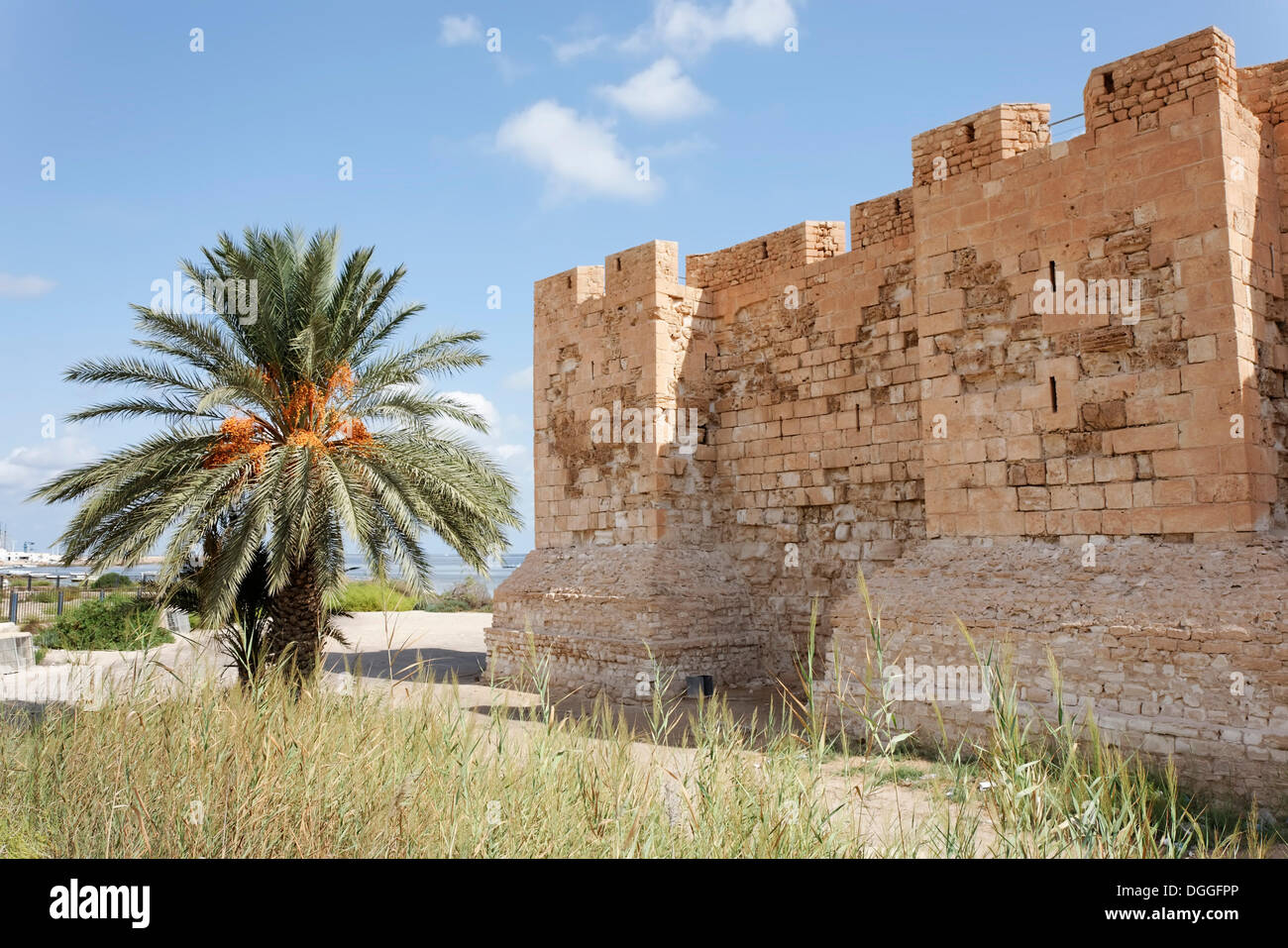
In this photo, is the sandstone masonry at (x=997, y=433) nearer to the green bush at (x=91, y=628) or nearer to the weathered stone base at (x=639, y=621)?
the weathered stone base at (x=639, y=621)

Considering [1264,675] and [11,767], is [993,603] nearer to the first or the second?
[1264,675]

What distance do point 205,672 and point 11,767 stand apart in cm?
93

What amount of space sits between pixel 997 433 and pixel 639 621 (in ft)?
14.4

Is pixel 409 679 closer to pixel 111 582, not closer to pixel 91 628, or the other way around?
pixel 91 628

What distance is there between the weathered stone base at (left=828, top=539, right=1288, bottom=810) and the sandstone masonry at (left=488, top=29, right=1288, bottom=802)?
0.06 feet

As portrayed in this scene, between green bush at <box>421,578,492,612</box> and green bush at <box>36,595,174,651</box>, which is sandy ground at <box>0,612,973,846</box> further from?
green bush at <box>421,578,492,612</box>

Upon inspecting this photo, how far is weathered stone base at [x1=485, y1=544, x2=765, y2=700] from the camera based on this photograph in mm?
10172

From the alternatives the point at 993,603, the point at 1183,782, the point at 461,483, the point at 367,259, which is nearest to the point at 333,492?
the point at 461,483

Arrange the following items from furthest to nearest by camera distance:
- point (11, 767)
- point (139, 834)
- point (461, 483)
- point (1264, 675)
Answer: point (461, 483)
point (1264, 675)
point (11, 767)
point (139, 834)

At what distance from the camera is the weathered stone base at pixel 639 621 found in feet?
33.4

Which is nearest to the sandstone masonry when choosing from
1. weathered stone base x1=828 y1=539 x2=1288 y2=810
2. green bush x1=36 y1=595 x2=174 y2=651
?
weathered stone base x1=828 y1=539 x2=1288 y2=810

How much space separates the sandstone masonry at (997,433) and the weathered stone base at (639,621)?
0.12 ft

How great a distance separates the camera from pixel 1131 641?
20.6 feet

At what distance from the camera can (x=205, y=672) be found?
16.3ft
